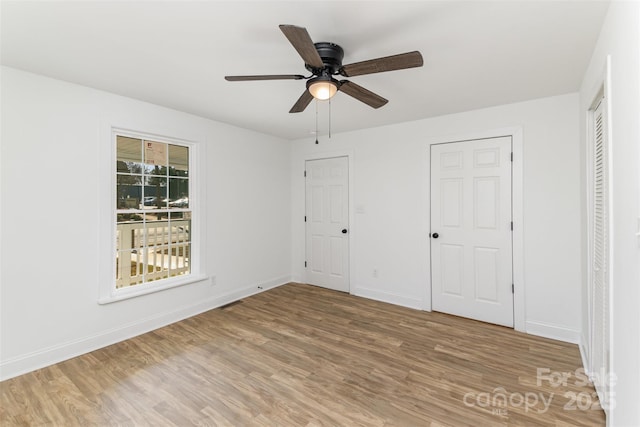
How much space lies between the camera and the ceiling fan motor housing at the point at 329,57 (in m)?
1.87

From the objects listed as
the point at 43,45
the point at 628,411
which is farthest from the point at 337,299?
the point at 43,45

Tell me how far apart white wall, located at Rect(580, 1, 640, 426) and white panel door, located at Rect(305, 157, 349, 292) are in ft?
10.3

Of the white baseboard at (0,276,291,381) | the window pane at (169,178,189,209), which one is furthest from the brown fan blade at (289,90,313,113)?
the white baseboard at (0,276,291,381)

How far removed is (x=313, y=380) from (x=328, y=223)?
2.65 meters

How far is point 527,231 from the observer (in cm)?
310

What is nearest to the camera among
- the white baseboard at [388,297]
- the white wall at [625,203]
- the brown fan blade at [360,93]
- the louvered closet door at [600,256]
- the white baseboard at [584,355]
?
the white wall at [625,203]

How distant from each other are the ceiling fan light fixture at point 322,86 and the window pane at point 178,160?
2343 millimetres

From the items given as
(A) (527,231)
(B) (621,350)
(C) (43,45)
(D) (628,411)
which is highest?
(C) (43,45)

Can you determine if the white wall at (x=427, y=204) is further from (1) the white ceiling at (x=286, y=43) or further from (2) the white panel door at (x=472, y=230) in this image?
(1) the white ceiling at (x=286, y=43)

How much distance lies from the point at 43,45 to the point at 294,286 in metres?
3.97

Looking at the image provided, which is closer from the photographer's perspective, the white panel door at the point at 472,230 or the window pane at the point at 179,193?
the white panel door at the point at 472,230

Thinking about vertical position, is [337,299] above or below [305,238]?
below

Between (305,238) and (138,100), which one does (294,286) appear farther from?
(138,100)

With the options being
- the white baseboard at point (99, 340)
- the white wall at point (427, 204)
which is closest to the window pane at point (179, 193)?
the white baseboard at point (99, 340)
